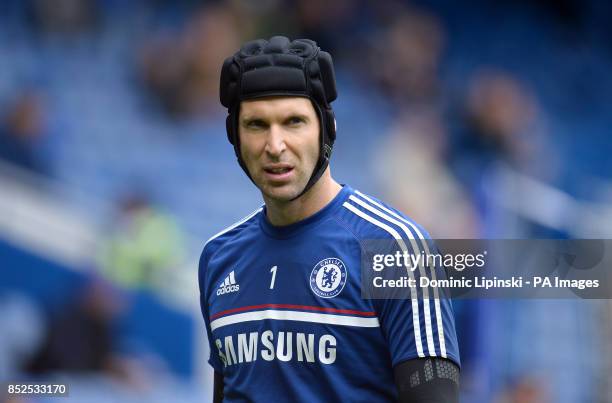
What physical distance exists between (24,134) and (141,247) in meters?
1.16

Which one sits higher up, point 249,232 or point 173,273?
point 173,273

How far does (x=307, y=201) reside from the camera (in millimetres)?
3412

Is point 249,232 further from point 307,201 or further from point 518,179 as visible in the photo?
point 518,179

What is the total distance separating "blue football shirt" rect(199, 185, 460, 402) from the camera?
312 cm

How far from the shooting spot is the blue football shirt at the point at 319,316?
10.2 ft

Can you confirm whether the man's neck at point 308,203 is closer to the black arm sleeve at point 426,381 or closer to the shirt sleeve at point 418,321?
the shirt sleeve at point 418,321

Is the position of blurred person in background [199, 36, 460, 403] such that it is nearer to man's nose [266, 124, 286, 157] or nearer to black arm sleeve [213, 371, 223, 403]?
man's nose [266, 124, 286, 157]

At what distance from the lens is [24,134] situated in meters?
7.66

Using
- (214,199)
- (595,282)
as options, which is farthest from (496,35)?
(595,282)

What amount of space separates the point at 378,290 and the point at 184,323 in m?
4.66

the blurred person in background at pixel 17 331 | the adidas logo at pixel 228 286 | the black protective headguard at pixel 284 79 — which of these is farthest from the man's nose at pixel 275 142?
the blurred person in background at pixel 17 331

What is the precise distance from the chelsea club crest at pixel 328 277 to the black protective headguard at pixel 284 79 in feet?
0.75

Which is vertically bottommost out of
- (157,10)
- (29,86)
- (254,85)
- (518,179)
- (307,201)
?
(307,201)

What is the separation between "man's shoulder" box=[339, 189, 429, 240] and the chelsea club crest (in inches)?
4.5
